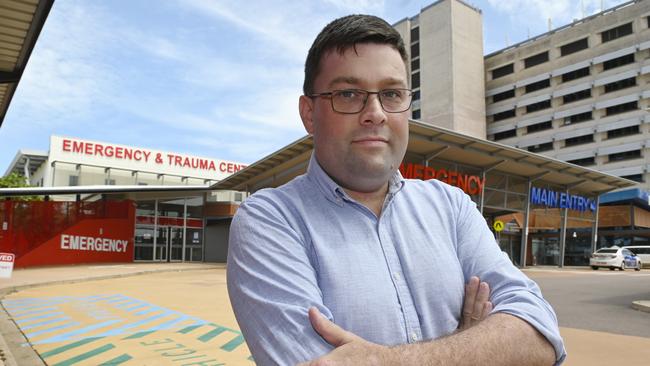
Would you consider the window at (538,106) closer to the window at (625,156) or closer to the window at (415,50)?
the window at (625,156)

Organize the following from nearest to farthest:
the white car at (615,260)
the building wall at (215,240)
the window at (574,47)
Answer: the white car at (615,260) < the building wall at (215,240) < the window at (574,47)

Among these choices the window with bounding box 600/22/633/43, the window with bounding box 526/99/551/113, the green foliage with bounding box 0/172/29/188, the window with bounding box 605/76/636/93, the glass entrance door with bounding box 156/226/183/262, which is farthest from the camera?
the window with bounding box 526/99/551/113

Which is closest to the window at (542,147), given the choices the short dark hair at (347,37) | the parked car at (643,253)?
the parked car at (643,253)

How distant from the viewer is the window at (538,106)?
62750mm

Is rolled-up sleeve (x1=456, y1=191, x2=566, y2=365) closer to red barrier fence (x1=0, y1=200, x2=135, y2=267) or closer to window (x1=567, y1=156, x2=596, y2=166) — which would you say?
red barrier fence (x1=0, y1=200, x2=135, y2=267)

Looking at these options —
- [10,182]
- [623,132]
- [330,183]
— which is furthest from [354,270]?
[623,132]

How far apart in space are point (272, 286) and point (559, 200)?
3394cm

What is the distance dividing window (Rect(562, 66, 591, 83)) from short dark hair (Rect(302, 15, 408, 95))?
216 feet

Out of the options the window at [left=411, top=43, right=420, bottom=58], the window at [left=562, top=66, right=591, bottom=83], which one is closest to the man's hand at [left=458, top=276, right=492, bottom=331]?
the window at [left=562, top=66, right=591, bottom=83]

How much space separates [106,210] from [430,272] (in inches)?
1149

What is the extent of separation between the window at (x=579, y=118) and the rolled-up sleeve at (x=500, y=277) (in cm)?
6453

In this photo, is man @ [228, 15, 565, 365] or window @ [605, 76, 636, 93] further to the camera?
window @ [605, 76, 636, 93]

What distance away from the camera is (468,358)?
58.4 inches

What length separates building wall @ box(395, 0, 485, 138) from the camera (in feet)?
212
